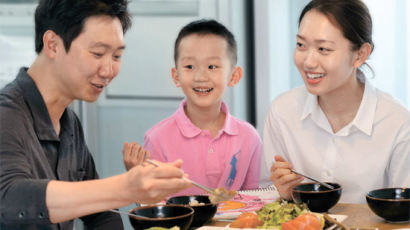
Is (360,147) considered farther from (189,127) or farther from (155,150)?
(155,150)

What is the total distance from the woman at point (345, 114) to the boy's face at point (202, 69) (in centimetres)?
38

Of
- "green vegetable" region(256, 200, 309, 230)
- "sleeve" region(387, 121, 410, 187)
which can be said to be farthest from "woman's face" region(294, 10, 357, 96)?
"green vegetable" region(256, 200, 309, 230)

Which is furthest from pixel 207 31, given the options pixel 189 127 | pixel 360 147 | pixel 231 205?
pixel 231 205

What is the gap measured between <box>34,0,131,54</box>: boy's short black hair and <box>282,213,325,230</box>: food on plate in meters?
0.75

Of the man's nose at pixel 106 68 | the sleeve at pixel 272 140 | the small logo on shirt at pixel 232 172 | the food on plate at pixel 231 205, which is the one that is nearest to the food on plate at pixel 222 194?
the food on plate at pixel 231 205

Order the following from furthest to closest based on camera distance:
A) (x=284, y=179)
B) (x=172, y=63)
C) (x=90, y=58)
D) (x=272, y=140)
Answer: (x=172, y=63), (x=272, y=140), (x=284, y=179), (x=90, y=58)

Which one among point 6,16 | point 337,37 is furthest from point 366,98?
point 6,16

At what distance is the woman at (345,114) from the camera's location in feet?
5.94

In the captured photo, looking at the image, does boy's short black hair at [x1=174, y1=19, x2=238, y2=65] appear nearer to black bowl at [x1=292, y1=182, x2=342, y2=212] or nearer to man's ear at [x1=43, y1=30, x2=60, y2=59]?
man's ear at [x1=43, y1=30, x2=60, y2=59]

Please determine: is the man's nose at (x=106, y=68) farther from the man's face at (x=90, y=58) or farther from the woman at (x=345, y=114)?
the woman at (x=345, y=114)

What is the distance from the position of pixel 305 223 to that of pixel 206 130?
39.4 inches

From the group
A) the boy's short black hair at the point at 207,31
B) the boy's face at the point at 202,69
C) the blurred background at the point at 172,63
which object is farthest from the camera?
the blurred background at the point at 172,63

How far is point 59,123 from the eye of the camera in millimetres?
1682

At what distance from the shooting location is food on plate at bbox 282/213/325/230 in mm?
1258
